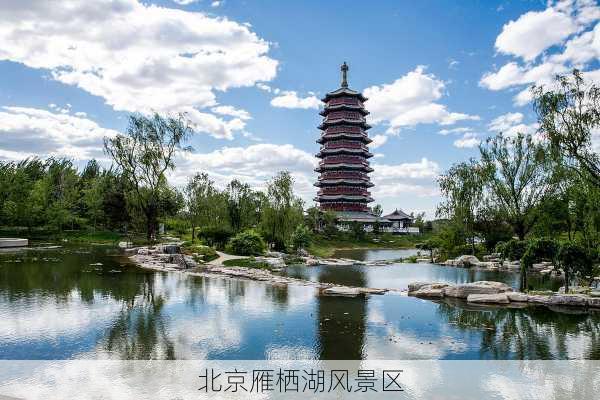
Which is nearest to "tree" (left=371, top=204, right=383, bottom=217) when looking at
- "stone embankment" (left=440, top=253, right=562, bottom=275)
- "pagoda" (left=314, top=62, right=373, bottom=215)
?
"pagoda" (left=314, top=62, right=373, bottom=215)

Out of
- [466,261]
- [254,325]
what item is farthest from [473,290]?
[466,261]

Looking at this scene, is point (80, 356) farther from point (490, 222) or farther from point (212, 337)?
point (490, 222)

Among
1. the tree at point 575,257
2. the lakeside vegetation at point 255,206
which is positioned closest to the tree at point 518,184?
the lakeside vegetation at point 255,206

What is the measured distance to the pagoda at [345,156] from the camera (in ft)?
257

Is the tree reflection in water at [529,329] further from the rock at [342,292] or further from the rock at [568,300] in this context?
the rock at [342,292]

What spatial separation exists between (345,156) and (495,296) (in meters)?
61.9

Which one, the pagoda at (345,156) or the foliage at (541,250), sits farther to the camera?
the pagoda at (345,156)

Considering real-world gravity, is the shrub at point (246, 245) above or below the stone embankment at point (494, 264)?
above

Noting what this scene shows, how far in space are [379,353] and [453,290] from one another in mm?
9865

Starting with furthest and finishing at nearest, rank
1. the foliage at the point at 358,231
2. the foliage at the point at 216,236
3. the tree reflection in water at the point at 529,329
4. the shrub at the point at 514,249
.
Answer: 1. the foliage at the point at 358,231
2. the foliage at the point at 216,236
3. the shrub at the point at 514,249
4. the tree reflection in water at the point at 529,329

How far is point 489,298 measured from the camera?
17578 mm

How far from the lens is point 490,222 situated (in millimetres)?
43750

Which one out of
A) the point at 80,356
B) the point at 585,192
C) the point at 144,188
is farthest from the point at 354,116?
the point at 80,356

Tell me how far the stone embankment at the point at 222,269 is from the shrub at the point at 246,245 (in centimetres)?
113
